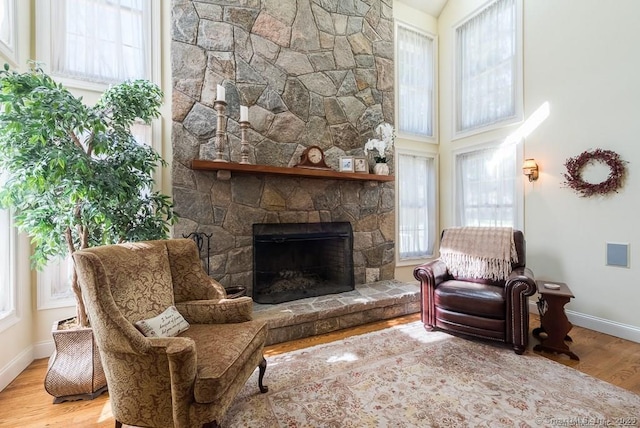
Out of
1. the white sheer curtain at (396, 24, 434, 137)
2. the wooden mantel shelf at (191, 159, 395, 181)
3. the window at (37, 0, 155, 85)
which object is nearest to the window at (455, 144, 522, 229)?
the white sheer curtain at (396, 24, 434, 137)

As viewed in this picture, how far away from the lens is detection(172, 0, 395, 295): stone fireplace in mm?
3043

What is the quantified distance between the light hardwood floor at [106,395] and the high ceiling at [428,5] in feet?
15.5

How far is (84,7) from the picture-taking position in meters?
2.66

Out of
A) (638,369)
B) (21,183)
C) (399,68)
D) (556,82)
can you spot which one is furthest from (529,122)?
(21,183)

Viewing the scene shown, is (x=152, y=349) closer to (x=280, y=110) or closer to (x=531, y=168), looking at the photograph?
(x=280, y=110)

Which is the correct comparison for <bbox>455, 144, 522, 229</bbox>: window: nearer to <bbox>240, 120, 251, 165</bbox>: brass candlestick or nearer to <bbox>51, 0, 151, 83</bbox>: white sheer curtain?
<bbox>240, 120, 251, 165</bbox>: brass candlestick

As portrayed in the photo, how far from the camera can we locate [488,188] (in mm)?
4059

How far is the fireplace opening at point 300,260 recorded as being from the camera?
11.0 feet

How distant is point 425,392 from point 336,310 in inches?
47.8

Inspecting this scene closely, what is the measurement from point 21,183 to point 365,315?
3.02m

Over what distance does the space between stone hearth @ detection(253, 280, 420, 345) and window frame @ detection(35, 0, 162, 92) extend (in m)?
2.60

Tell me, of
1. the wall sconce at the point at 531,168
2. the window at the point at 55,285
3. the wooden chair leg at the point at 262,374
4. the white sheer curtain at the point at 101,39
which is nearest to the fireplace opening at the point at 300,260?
the wooden chair leg at the point at 262,374

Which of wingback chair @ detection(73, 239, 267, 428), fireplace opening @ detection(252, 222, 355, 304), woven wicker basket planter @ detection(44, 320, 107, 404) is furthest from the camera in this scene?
fireplace opening @ detection(252, 222, 355, 304)

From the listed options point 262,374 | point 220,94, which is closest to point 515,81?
point 220,94
